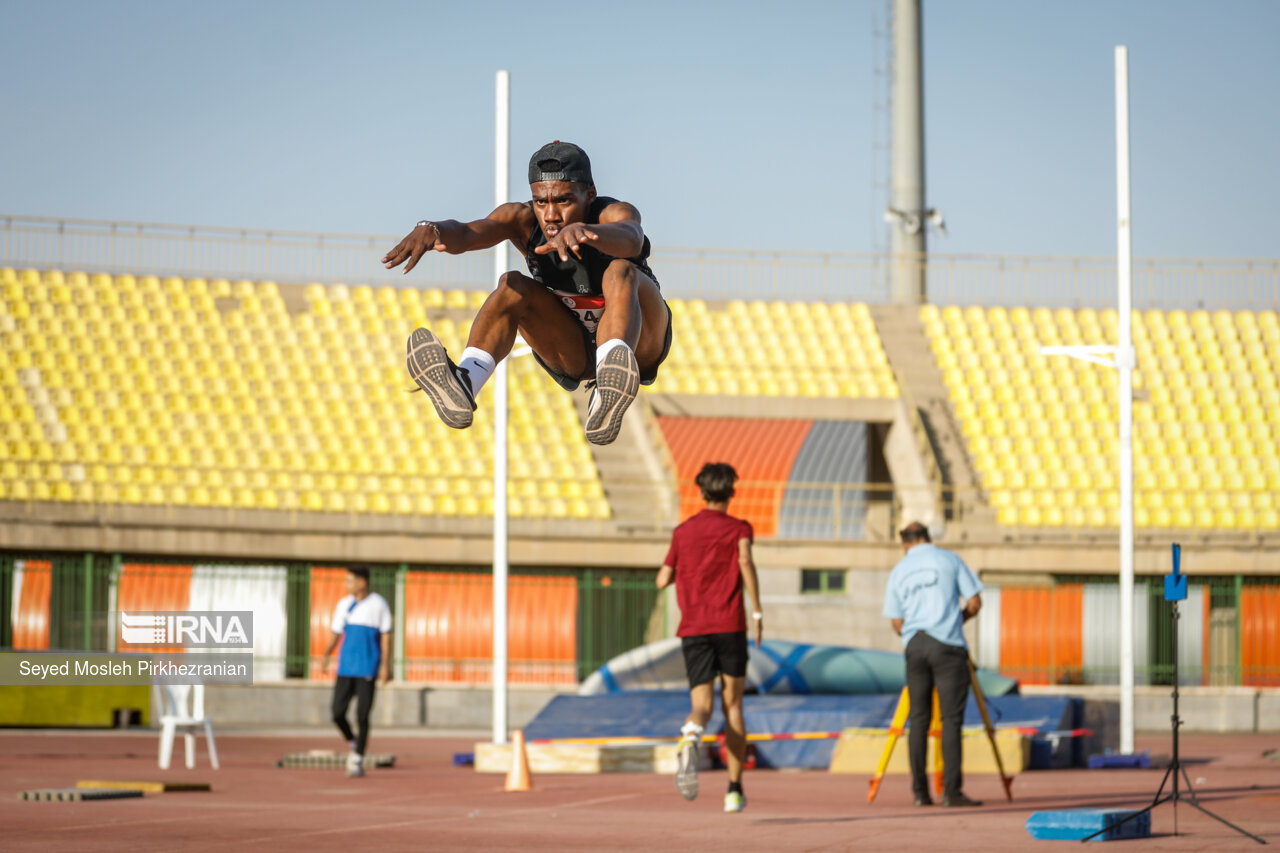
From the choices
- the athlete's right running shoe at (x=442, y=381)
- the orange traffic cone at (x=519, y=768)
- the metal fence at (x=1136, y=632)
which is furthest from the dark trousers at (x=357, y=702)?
the metal fence at (x=1136, y=632)

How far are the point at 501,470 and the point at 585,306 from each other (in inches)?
409

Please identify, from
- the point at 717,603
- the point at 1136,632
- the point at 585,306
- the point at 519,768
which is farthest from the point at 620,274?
the point at 1136,632

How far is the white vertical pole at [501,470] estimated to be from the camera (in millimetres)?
16391

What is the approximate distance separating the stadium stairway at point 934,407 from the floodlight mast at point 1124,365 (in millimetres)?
9122

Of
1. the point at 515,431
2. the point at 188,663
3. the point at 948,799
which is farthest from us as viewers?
the point at 515,431

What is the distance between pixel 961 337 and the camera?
32406 mm

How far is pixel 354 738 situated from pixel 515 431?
574 inches

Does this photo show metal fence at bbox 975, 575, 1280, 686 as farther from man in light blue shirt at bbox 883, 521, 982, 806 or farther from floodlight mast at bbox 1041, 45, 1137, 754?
man in light blue shirt at bbox 883, 521, 982, 806

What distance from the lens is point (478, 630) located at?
2589 centimetres

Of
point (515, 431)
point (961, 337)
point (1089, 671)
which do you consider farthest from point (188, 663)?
point (961, 337)

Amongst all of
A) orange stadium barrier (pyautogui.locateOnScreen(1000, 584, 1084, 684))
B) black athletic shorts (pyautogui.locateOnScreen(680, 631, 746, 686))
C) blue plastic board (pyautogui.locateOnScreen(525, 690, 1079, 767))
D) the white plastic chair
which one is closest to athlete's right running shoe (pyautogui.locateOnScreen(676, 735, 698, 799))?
black athletic shorts (pyautogui.locateOnScreen(680, 631, 746, 686))

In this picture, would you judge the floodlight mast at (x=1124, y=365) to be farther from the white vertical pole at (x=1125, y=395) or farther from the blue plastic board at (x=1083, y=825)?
the blue plastic board at (x=1083, y=825)

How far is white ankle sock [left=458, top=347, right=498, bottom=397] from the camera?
21.7 feet

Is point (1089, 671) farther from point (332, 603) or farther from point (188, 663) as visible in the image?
point (188, 663)
